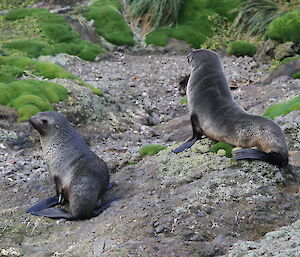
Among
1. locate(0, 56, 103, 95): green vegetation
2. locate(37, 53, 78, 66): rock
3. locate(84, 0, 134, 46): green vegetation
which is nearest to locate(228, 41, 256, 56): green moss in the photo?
locate(84, 0, 134, 46): green vegetation

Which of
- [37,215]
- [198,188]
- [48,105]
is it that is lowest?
[48,105]

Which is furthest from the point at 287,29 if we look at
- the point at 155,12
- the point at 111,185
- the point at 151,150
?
the point at 111,185

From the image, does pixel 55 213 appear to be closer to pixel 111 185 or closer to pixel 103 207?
pixel 103 207

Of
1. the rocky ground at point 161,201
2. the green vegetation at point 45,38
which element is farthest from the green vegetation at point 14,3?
the rocky ground at point 161,201

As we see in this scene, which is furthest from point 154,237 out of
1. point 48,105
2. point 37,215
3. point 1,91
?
point 1,91

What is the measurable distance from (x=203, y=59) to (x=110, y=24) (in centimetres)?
1071

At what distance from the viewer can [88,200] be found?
671cm

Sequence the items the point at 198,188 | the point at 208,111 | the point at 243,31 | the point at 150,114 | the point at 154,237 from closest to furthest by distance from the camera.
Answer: the point at 154,237, the point at 198,188, the point at 208,111, the point at 150,114, the point at 243,31

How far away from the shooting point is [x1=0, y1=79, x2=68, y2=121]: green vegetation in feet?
36.0

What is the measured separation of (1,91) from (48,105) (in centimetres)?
111

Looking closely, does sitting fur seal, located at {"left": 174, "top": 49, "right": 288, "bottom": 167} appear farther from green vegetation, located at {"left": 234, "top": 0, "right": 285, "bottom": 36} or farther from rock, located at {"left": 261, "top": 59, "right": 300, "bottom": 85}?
green vegetation, located at {"left": 234, "top": 0, "right": 285, "bottom": 36}

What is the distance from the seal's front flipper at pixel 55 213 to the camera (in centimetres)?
670

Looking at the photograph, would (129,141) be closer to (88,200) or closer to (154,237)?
(88,200)

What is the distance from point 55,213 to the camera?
22.2 ft
